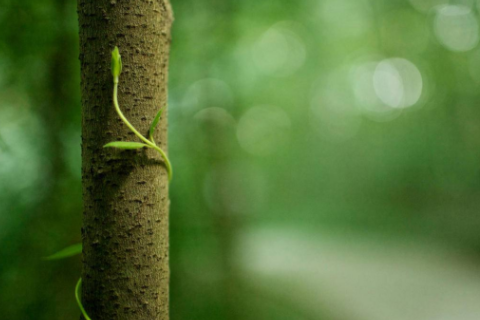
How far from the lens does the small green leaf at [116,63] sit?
0.45m

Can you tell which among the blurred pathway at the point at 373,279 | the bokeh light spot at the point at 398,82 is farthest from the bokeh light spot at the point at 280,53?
the blurred pathway at the point at 373,279

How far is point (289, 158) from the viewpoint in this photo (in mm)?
9016

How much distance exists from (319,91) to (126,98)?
7561mm

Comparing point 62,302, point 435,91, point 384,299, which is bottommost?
point 384,299

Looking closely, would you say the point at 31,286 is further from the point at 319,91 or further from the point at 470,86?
the point at 319,91

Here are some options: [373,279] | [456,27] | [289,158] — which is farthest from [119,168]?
[289,158]

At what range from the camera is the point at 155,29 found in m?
0.51

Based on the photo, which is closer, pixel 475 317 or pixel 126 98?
pixel 126 98

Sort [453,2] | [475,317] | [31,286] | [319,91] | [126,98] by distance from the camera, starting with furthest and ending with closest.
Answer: [319,91] → [453,2] → [475,317] → [31,286] → [126,98]

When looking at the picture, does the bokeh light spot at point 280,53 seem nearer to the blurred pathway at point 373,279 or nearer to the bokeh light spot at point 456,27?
the bokeh light spot at point 456,27

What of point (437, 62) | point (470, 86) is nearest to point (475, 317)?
point (470, 86)

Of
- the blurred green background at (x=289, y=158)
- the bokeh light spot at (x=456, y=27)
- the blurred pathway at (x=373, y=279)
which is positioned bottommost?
the blurred pathway at (x=373, y=279)

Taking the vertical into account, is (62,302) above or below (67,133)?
below

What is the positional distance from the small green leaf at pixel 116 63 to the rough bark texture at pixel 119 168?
1.0 inches
